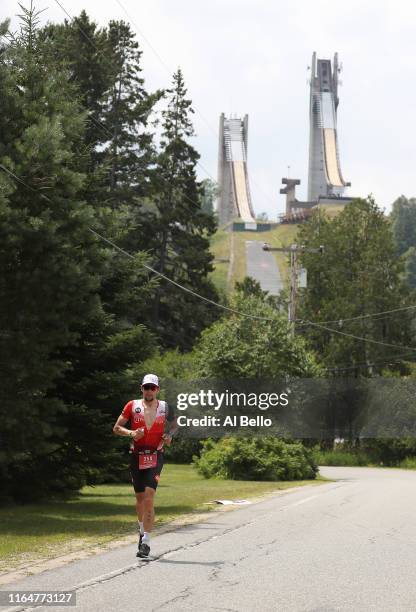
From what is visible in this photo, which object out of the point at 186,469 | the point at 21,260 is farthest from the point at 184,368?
the point at 21,260

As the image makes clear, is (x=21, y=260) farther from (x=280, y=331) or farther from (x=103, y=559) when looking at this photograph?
(x=280, y=331)

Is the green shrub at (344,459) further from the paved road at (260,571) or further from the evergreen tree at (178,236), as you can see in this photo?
the paved road at (260,571)

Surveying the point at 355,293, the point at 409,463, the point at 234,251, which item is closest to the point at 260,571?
the point at 409,463

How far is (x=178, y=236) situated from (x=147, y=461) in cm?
5960

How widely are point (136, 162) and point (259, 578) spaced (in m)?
56.8

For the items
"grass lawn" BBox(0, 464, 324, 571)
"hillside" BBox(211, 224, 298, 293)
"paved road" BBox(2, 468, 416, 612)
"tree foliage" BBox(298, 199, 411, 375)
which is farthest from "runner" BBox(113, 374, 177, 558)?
"hillside" BBox(211, 224, 298, 293)

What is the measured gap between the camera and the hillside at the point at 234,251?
518 feet

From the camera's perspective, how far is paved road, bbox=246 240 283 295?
139 metres

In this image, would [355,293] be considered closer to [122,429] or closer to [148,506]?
[148,506]

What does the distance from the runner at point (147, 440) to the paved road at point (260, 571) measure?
1.68ft

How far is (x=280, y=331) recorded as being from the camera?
4191 cm

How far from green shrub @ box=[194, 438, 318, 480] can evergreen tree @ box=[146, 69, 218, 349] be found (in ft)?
96.4

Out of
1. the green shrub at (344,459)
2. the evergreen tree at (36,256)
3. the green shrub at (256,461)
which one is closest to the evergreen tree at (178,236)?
the green shrub at (344,459)

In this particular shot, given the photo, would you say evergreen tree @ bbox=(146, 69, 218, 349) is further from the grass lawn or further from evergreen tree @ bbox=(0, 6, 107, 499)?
evergreen tree @ bbox=(0, 6, 107, 499)
